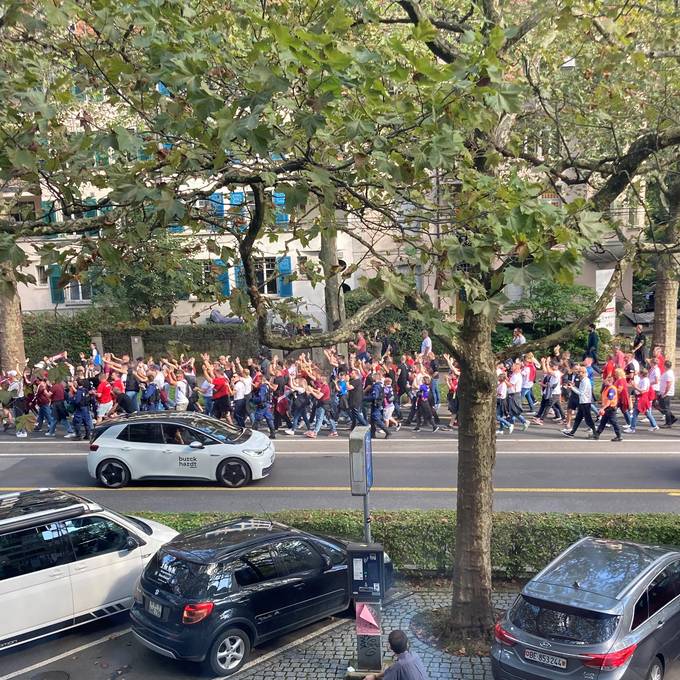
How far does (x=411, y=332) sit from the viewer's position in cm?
2895

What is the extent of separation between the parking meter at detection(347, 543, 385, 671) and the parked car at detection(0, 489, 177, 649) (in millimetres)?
3265

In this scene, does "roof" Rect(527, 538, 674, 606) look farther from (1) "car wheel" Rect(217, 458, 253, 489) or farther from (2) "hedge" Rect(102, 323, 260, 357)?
(2) "hedge" Rect(102, 323, 260, 357)

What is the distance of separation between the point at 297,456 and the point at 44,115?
12094 mm

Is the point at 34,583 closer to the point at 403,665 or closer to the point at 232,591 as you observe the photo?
the point at 232,591

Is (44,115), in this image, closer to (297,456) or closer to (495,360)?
(495,360)

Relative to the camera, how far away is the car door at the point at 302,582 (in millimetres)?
8547

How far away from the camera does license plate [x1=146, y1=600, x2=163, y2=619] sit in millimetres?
7985

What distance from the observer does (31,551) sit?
8633mm

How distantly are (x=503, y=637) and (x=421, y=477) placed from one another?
764 cm

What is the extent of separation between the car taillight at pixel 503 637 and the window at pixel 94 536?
480 centimetres

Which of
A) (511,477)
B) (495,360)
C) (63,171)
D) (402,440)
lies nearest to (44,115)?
(63,171)

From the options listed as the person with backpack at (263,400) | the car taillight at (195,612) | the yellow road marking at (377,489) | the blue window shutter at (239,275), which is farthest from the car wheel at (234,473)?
the car taillight at (195,612)

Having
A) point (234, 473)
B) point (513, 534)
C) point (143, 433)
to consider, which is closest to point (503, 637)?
point (513, 534)

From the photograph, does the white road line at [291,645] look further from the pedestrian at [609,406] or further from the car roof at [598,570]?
the pedestrian at [609,406]
